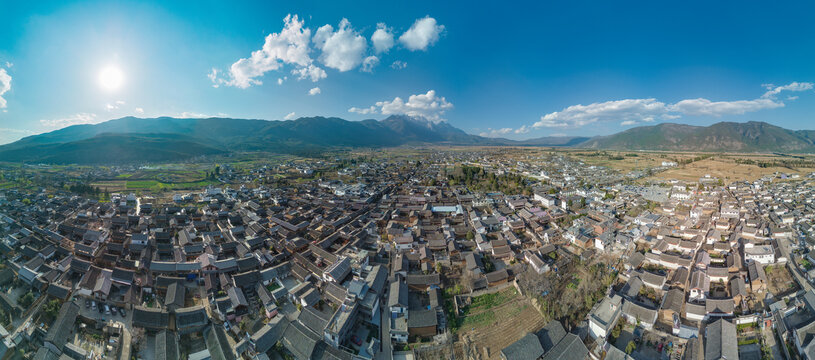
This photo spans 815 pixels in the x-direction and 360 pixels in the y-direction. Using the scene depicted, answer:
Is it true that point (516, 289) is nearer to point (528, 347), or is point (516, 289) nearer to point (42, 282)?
point (528, 347)

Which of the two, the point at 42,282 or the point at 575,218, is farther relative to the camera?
the point at 575,218

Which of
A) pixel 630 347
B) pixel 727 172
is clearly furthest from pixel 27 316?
pixel 727 172

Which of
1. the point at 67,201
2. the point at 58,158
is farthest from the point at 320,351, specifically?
the point at 58,158

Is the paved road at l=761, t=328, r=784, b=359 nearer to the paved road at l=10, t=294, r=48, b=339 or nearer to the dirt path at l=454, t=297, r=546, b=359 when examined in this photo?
the dirt path at l=454, t=297, r=546, b=359

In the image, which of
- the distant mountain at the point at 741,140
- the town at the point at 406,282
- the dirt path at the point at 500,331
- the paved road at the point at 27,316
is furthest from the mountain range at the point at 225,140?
the dirt path at the point at 500,331

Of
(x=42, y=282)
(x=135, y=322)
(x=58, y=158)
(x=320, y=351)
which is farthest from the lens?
(x=58, y=158)

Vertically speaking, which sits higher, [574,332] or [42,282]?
[42,282]
